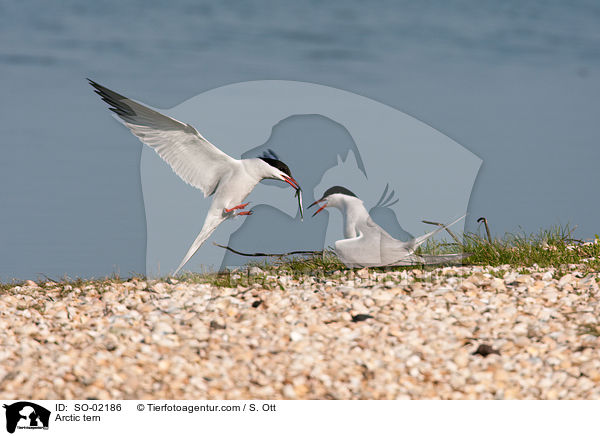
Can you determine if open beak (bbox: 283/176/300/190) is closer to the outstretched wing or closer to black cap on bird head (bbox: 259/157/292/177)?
black cap on bird head (bbox: 259/157/292/177)

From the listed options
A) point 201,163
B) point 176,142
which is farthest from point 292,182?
point 176,142

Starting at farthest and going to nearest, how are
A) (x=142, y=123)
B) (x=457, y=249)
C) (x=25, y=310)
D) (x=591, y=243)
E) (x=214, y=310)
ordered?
(x=591, y=243), (x=457, y=249), (x=25, y=310), (x=142, y=123), (x=214, y=310)

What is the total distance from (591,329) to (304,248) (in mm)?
2937

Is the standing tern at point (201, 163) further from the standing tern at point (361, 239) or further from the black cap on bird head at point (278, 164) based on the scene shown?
the standing tern at point (361, 239)

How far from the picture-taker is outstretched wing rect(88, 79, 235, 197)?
616 centimetres

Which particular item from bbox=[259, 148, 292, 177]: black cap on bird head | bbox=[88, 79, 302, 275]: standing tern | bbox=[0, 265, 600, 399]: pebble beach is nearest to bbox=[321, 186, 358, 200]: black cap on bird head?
bbox=[88, 79, 302, 275]: standing tern

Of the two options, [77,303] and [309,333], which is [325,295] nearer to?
[309,333]

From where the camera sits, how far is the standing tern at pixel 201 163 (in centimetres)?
619

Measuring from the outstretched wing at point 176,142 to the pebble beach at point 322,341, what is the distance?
1.18m

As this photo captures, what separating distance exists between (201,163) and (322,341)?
236 centimetres

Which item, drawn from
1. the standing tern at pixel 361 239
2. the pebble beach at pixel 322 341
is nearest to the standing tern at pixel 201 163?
the standing tern at pixel 361 239

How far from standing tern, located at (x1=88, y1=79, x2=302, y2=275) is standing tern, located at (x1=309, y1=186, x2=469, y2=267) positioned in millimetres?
404

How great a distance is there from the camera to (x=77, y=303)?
6.84 metres

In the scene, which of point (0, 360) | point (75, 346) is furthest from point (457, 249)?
point (0, 360)
